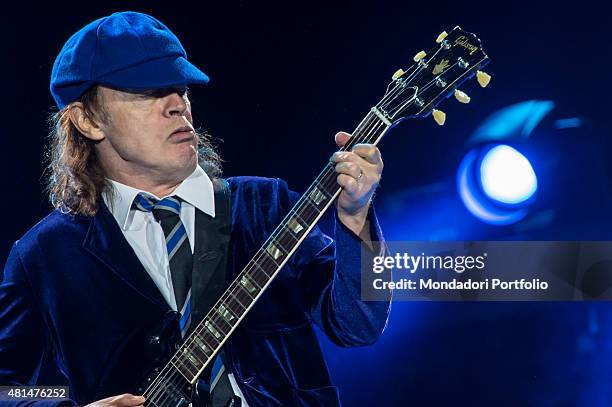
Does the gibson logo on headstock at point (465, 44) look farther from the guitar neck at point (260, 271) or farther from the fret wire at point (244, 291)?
the fret wire at point (244, 291)

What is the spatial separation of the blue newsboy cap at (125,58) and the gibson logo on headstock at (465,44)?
53 cm

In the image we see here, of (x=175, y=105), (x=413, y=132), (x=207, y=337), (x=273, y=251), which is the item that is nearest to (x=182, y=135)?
(x=175, y=105)

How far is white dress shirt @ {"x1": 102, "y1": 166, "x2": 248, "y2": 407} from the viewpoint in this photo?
1877mm

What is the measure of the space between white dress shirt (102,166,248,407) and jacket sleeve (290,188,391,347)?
0.24m

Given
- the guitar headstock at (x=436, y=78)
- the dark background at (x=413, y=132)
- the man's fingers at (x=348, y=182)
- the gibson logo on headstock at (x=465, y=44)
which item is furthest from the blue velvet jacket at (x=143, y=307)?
the dark background at (x=413, y=132)

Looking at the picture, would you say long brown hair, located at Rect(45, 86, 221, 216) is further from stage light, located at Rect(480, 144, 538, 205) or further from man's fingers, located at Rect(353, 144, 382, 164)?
stage light, located at Rect(480, 144, 538, 205)

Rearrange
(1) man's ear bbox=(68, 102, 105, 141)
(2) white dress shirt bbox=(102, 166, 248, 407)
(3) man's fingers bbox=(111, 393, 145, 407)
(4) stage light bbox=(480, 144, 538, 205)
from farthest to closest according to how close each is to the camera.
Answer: (4) stage light bbox=(480, 144, 538, 205) → (1) man's ear bbox=(68, 102, 105, 141) → (2) white dress shirt bbox=(102, 166, 248, 407) → (3) man's fingers bbox=(111, 393, 145, 407)

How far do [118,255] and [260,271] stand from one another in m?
0.30

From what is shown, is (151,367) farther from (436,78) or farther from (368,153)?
(436,78)

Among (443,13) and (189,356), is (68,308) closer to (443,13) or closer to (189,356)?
(189,356)

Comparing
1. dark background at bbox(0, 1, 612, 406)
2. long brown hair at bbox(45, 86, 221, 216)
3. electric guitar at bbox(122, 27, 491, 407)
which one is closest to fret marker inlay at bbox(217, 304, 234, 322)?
electric guitar at bbox(122, 27, 491, 407)

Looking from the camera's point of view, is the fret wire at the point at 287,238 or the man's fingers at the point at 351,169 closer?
the man's fingers at the point at 351,169

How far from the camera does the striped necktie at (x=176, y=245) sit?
6.08 feet

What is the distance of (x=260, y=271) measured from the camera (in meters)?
1.78
